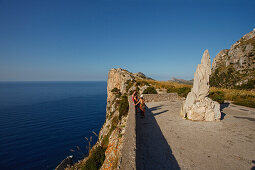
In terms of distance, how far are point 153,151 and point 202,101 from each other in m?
6.81

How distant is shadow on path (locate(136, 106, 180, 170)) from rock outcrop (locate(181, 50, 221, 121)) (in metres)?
3.87

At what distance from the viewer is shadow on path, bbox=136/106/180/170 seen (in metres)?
4.75

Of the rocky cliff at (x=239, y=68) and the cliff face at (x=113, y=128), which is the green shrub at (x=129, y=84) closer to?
the cliff face at (x=113, y=128)

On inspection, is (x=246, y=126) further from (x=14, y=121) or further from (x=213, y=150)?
(x=14, y=121)

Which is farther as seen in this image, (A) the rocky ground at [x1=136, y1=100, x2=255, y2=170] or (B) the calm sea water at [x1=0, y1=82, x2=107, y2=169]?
(B) the calm sea water at [x1=0, y1=82, x2=107, y2=169]

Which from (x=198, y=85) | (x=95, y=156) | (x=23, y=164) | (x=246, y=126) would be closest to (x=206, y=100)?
(x=198, y=85)

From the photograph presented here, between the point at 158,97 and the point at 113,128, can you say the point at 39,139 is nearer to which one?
the point at 113,128

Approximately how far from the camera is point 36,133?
97.8 feet

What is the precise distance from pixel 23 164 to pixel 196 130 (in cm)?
2599

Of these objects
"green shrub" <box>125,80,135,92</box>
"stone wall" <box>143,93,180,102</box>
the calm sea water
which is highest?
"green shrub" <box>125,80,135,92</box>

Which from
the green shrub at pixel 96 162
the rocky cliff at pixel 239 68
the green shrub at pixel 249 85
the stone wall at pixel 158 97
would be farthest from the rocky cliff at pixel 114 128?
the rocky cliff at pixel 239 68

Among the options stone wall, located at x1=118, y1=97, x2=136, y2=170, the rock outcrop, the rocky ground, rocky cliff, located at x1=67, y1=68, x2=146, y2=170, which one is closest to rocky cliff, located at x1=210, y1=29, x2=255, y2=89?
rocky cliff, located at x1=67, y1=68, x2=146, y2=170

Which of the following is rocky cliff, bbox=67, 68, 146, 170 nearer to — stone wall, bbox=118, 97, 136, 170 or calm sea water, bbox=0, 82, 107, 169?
stone wall, bbox=118, 97, 136, 170

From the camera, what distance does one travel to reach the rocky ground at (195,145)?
484 cm
